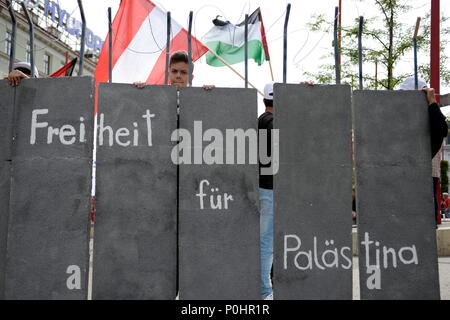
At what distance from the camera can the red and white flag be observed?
7.12 metres

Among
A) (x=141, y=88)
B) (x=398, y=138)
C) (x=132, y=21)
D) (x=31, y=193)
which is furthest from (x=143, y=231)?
(x=132, y=21)

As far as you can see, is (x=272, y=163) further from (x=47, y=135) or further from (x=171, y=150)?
(x=47, y=135)

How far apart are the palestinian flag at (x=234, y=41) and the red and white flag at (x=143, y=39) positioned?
4.46ft

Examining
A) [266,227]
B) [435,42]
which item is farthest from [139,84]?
[435,42]

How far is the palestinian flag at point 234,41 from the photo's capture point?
8672mm

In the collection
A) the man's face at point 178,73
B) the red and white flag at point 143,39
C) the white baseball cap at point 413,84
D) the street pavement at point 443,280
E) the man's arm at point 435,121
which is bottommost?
the street pavement at point 443,280

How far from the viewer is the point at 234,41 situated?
888 cm

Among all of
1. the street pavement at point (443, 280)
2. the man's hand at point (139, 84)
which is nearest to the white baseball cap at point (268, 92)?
the man's hand at point (139, 84)

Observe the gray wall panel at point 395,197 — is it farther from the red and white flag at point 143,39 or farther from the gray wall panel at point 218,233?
the red and white flag at point 143,39

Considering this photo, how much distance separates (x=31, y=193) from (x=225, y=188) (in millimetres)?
1677

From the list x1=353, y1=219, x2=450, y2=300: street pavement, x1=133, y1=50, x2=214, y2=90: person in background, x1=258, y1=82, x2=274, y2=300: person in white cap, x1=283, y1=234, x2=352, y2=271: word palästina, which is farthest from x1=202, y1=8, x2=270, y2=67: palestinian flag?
x1=283, y1=234, x2=352, y2=271: word palästina

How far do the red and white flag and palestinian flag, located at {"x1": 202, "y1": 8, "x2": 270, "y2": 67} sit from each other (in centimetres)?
136

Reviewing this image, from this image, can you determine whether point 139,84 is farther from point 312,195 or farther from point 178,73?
point 312,195

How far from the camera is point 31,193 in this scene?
148 inches
